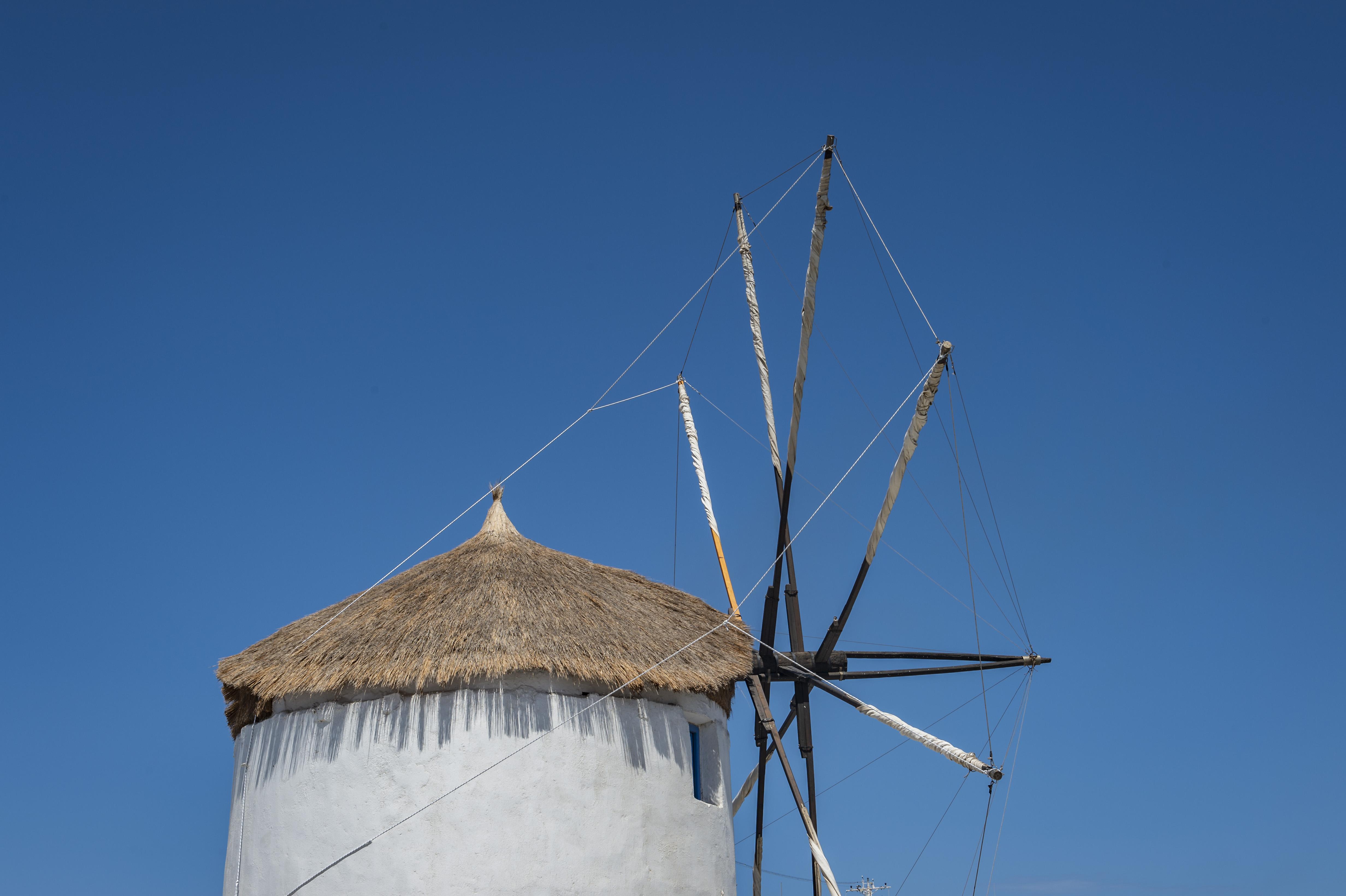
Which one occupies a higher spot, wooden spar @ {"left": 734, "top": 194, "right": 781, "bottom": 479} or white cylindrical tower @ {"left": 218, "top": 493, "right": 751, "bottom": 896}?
wooden spar @ {"left": 734, "top": 194, "right": 781, "bottom": 479}

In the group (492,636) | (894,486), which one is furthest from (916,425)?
(492,636)

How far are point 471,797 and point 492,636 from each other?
1.56 m

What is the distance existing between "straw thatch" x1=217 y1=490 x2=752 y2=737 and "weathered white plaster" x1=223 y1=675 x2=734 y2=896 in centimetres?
27

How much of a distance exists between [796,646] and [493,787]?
439cm

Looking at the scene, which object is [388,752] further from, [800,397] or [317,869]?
[800,397]

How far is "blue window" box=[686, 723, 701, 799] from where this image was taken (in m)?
13.8

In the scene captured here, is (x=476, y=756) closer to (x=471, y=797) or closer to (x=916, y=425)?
(x=471, y=797)

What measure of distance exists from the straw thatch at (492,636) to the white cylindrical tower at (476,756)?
0.09ft

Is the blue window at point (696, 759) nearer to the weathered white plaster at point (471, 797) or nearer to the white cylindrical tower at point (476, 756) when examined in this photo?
the white cylindrical tower at point (476, 756)

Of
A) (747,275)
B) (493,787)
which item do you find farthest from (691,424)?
(493,787)

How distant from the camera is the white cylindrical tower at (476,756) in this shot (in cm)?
1202

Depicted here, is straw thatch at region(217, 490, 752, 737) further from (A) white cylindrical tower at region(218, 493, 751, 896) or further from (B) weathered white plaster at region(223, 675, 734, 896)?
(B) weathered white plaster at region(223, 675, 734, 896)

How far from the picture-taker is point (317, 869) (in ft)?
39.9

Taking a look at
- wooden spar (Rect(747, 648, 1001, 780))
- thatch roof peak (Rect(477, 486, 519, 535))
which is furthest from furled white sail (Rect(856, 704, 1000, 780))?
thatch roof peak (Rect(477, 486, 519, 535))
